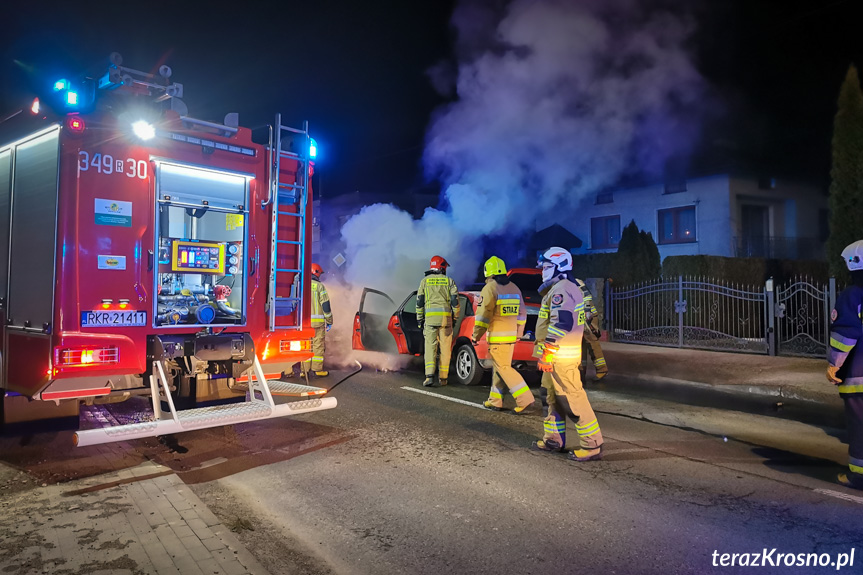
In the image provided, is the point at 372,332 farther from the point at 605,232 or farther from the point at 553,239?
the point at 605,232

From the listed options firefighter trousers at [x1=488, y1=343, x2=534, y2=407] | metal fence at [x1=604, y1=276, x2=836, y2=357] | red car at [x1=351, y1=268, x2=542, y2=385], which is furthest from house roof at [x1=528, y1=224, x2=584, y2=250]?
firefighter trousers at [x1=488, y1=343, x2=534, y2=407]

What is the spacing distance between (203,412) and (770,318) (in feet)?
36.2

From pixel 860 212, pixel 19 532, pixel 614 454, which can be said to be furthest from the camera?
pixel 860 212

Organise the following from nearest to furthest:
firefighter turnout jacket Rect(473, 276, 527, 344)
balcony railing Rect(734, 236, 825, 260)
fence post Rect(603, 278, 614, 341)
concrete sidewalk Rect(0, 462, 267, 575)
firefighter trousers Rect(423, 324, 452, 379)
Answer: concrete sidewalk Rect(0, 462, 267, 575), firefighter turnout jacket Rect(473, 276, 527, 344), firefighter trousers Rect(423, 324, 452, 379), fence post Rect(603, 278, 614, 341), balcony railing Rect(734, 236, 825, 260)

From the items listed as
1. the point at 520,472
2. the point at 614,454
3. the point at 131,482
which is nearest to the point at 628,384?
the point at 614,454

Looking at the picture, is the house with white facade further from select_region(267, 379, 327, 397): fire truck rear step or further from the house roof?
select_region(267, 379, 327, 397): fire truck rear step

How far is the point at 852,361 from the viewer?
194 inches

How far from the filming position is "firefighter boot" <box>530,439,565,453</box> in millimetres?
5905

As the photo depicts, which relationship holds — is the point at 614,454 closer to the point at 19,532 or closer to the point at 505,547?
the point at 505,547

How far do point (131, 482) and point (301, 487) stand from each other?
4.43ft

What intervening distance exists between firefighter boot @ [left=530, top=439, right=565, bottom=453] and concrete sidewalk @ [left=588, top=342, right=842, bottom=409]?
450 cm

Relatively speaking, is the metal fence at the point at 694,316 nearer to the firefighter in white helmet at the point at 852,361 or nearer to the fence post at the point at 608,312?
the fence post at the point at 608,312

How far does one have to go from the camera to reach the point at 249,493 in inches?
192

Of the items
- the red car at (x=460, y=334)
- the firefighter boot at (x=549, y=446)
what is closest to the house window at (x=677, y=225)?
the red car at (x=460, y=334)
